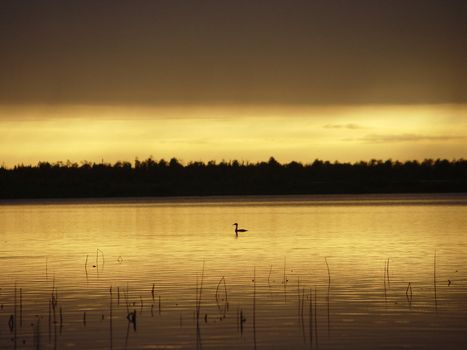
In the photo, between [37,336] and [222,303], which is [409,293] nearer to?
[222,303]

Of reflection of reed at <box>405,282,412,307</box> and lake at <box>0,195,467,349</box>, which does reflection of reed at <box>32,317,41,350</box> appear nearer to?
lake at <box>0,195,467,349</box>

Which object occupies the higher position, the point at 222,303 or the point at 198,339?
the point at 222,303

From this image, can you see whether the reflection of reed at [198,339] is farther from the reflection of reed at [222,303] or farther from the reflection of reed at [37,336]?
the reflection of reed at [37,336]

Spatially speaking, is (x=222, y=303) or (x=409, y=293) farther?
(x=409, y=293)

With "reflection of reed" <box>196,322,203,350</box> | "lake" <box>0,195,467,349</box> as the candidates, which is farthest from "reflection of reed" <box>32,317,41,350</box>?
"reflection of reed" <box>196,322,203,350</box>

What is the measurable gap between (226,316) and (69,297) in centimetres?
578

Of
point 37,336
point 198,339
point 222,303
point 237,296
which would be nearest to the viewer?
point 198,339

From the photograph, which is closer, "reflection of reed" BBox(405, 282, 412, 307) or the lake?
the lake

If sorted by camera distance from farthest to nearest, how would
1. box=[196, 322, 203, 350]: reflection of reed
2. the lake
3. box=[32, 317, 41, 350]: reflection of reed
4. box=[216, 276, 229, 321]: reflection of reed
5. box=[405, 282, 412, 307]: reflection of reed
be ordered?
1. box=[405, 282, 412, 307]: reflection of reed
2. box=[216, 276, 229, 321]: reflection of reed
3. the lake
4. box=[32, 317, 41, 350]: reflection of reed
5. box=[196, 322, 203, 350]: reflection of reed

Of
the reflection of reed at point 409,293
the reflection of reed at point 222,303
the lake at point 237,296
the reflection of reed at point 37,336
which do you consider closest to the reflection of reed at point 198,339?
the lake at point 237,296

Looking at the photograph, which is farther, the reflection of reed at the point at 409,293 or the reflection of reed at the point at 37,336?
the reflection of reed at the point at 409,293

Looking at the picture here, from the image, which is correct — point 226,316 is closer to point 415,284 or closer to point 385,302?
point 385,302

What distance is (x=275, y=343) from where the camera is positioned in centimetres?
1819

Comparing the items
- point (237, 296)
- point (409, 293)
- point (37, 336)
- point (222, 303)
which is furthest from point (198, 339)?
point (409, 293)
